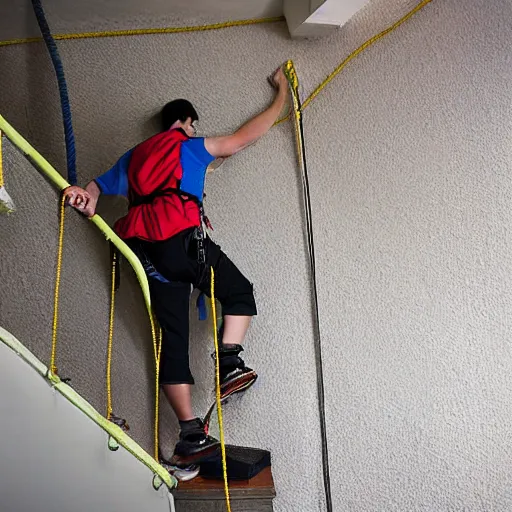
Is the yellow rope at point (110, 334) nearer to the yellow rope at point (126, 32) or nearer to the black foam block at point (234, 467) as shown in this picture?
the black foam block at point (234, 467)

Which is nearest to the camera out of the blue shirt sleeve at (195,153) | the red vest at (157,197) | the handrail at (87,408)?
the handrail at (87,408)

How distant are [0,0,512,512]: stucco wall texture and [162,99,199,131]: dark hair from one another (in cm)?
14

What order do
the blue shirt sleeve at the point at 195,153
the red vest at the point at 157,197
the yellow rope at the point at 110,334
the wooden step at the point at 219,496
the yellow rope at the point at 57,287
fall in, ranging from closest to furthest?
the yellow rope at the point at 57,287
the yellow rope at the point at 110,334
the wooden step at the point at 219,496
the red vest at the point at 157,197
the blue shirt sleeve at the point at 195,153

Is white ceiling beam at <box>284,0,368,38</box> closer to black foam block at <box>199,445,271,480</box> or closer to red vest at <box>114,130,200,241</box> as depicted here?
red vest at <box>114,130,200,241</box>

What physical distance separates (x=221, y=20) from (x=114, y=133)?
0.57m

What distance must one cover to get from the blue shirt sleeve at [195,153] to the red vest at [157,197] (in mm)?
23

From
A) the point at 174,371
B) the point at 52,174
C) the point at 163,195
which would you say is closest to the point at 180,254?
the point at 163,195

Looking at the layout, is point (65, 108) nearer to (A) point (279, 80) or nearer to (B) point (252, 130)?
(B) point (252, 130)

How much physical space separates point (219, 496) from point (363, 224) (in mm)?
1027

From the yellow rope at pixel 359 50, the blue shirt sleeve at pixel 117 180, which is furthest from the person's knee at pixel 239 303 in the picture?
the yellow rope at pixel 359 50

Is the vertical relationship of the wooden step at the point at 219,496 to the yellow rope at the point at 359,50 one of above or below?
below

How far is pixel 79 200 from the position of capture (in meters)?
1.49

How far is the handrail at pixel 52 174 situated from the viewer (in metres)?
1.25

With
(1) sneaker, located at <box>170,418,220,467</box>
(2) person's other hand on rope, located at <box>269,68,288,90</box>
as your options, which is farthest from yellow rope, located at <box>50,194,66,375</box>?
(2) person's other hand on rope, located at <box>269,68,288,90</box>
